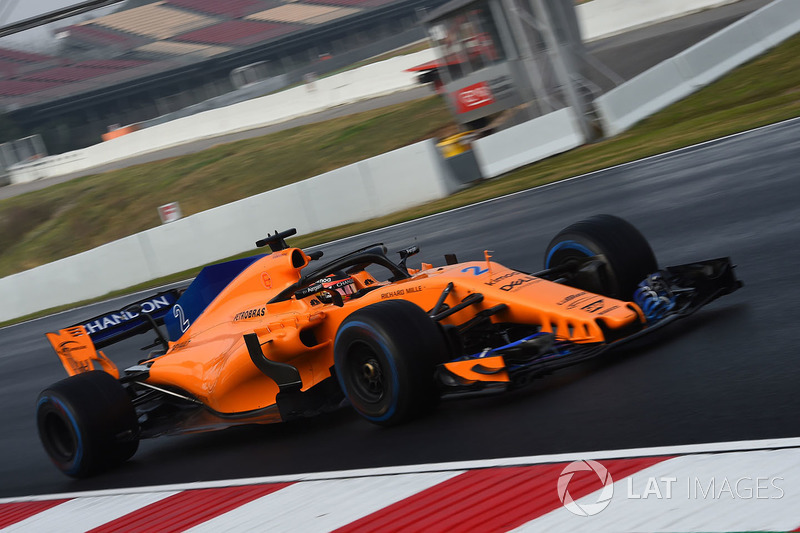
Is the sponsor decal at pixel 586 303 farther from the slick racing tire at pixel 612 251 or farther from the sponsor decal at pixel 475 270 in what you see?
the sponsor decal at pixel 475 270

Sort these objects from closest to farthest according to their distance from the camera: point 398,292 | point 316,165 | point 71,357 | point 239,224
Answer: point 398,292 → point 71,357 → point 239,224 → point 316,165

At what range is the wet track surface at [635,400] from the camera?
4.38 m

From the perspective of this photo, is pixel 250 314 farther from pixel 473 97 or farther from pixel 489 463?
pixel 473 97

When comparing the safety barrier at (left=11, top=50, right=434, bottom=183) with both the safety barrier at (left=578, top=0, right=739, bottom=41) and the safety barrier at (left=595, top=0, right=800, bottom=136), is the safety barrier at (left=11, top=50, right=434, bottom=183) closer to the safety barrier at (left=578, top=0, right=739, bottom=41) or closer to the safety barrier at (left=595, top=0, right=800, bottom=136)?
the safety barrier at (left=578, top=0, right=739, bottom=41)

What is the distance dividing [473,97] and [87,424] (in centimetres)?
1864

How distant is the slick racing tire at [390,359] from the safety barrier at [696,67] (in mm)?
16310

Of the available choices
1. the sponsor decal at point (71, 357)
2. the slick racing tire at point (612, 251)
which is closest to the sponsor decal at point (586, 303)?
the slick racing tire at point (612, 251)

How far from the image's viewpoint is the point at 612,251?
6.11 m

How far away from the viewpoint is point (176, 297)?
8.28m

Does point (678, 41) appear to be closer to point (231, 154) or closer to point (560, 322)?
point (231, 154)

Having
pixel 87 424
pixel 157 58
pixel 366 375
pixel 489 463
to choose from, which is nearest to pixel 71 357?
pixel 87 424

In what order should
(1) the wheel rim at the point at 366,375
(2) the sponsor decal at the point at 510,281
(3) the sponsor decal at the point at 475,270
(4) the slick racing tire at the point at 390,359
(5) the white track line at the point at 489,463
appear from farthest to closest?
(3) the sponsor decal at the point at 475,270
(2) the sponsor decal at the point at 510,281
(1) the wheel rim at the point at 366,375
(4) the slick racing tire at the point at 390,359
(5) the white track line at the point at 489,463

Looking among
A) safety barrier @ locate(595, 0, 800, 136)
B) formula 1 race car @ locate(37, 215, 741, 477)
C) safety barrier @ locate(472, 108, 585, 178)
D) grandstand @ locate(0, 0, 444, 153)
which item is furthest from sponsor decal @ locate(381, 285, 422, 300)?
grandstand @ locate(0, 0, 444, 153)

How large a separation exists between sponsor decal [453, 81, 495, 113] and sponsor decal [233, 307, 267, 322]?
58.3ft
